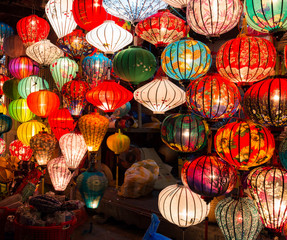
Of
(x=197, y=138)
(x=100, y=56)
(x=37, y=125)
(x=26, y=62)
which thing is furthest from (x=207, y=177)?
(x=26, y=62)

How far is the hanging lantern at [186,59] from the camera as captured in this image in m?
2.06

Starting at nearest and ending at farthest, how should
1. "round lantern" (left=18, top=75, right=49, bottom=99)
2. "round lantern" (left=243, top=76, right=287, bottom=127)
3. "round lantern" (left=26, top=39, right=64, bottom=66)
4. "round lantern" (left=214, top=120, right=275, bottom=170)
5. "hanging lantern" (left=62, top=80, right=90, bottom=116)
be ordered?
"round lantern" (left=243, top=76, right=287, bottom=127)
"round lantern" (left=214, top=120, right=275, bottom=170)
"hanging lantern" (left=62, top=80, right=90, bottom=116)
"round lantern" (left=26, top=39, right=64, bottom=66)
"round lantern" (left=18, top=75, right=49, bottom=99)

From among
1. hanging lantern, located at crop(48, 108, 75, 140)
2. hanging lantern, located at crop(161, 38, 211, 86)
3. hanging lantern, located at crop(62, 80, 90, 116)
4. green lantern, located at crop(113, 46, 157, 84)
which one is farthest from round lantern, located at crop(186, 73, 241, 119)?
hanging lantern, located at crop(48, 108, 75, 140)

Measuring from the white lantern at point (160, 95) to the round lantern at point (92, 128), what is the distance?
2.39ft

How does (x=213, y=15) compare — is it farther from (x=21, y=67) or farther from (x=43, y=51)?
(x=21, y=67)

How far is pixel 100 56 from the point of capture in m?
3.30

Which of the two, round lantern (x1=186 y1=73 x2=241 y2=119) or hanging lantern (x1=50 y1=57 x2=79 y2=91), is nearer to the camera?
round lantern (x1=186 y1=73 x2=241 y2=119)

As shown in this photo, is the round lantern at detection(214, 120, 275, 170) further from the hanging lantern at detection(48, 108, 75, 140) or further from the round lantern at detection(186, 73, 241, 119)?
the hanging lantern at detection(48, 108, 75, 140)

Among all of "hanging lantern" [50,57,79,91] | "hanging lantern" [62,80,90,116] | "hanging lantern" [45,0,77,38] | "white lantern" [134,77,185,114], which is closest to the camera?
"white lantern" [134,77,185,114]

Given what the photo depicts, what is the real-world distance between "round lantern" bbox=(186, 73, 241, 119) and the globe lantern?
0.31 m

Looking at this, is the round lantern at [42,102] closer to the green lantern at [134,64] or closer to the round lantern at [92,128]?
the round lantern at [92,128]

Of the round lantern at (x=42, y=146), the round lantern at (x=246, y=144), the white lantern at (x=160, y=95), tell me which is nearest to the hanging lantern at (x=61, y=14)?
the white lantern at (x=160, y=95)

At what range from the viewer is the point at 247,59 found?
1.79 metres

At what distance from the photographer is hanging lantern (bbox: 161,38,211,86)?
206 centimetres
